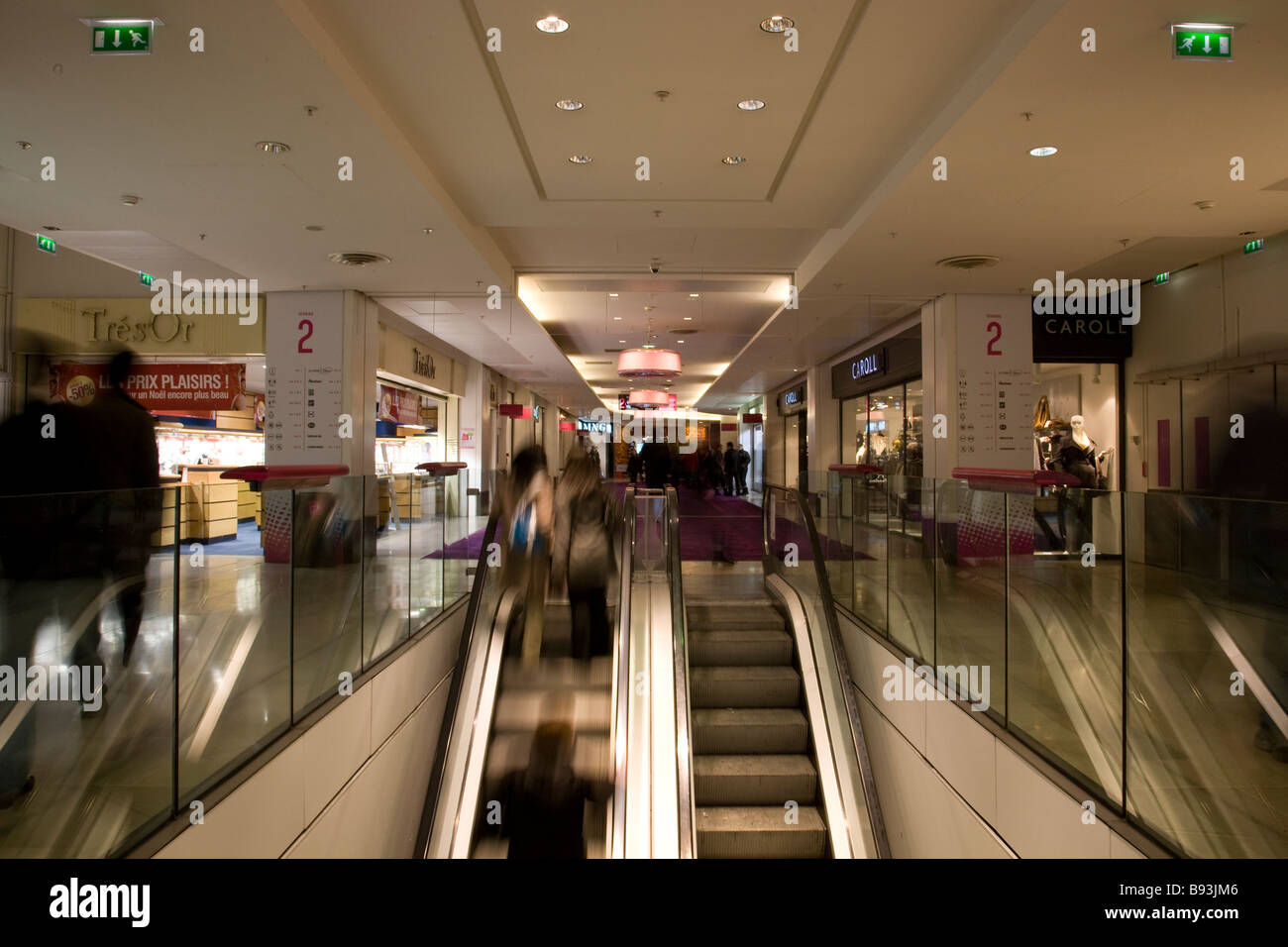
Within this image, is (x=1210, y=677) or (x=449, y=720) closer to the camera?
(x=1210, y=677)

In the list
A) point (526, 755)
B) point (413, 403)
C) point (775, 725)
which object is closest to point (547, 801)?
point (526, 755)

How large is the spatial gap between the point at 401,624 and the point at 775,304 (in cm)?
852

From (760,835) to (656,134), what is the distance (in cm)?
531

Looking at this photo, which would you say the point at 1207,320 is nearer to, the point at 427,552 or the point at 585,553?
the point at 585,553

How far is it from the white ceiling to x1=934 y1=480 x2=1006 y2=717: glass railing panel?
247cm

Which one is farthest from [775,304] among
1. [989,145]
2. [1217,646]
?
[1217,646]

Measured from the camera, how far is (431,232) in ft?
23.5

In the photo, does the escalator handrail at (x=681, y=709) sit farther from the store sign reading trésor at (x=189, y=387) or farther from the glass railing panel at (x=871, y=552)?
the store sign reading trésor at (x=189, y=387)

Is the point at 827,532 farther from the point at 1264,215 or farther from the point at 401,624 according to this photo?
the point at 1264,215

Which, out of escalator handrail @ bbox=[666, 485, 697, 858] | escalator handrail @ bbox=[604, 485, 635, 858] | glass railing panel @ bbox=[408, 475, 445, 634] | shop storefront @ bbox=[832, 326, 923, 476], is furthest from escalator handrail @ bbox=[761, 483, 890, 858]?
shop storefront @ bbox=[832, 326, 923, 476]

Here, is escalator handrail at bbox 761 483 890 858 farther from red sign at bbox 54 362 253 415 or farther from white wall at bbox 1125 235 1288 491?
red sign at bbox 54 362 253 415

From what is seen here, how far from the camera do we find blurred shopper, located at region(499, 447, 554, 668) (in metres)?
5.85

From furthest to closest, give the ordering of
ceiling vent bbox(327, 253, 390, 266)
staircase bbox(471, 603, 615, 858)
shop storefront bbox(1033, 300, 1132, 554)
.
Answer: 1. shop storefront bbox(1033, 300, 1132, 554)
2. ceiling vent bbox(327, 253, 390, 266)
3. staircase bbox(471, 603, 615, 858)

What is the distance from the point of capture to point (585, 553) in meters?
5.75
